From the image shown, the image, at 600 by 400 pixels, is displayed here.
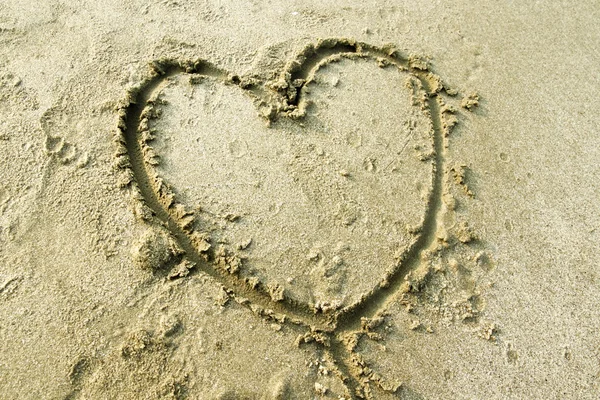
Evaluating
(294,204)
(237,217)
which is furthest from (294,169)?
(237,217)

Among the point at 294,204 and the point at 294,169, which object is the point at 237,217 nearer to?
the point at 294,204

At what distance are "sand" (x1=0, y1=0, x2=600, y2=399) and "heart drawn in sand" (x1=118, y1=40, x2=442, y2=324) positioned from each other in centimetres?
1

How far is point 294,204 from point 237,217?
264 millimetres

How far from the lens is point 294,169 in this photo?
7.20ft

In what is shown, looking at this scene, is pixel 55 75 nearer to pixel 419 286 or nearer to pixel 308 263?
pixel 308 263

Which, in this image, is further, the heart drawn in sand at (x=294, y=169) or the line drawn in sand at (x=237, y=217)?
the heart drawn in sand at (x=294, y=169)

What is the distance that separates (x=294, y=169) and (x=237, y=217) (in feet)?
1.20

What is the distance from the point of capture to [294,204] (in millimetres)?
2105

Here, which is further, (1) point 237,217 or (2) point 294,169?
(2) point 294,169

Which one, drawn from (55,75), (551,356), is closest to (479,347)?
(551,356)

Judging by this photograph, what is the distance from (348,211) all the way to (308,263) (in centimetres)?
32

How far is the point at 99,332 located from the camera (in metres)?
1.75

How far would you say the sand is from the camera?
69.8 inches

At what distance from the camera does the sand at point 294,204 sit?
5.82ft
